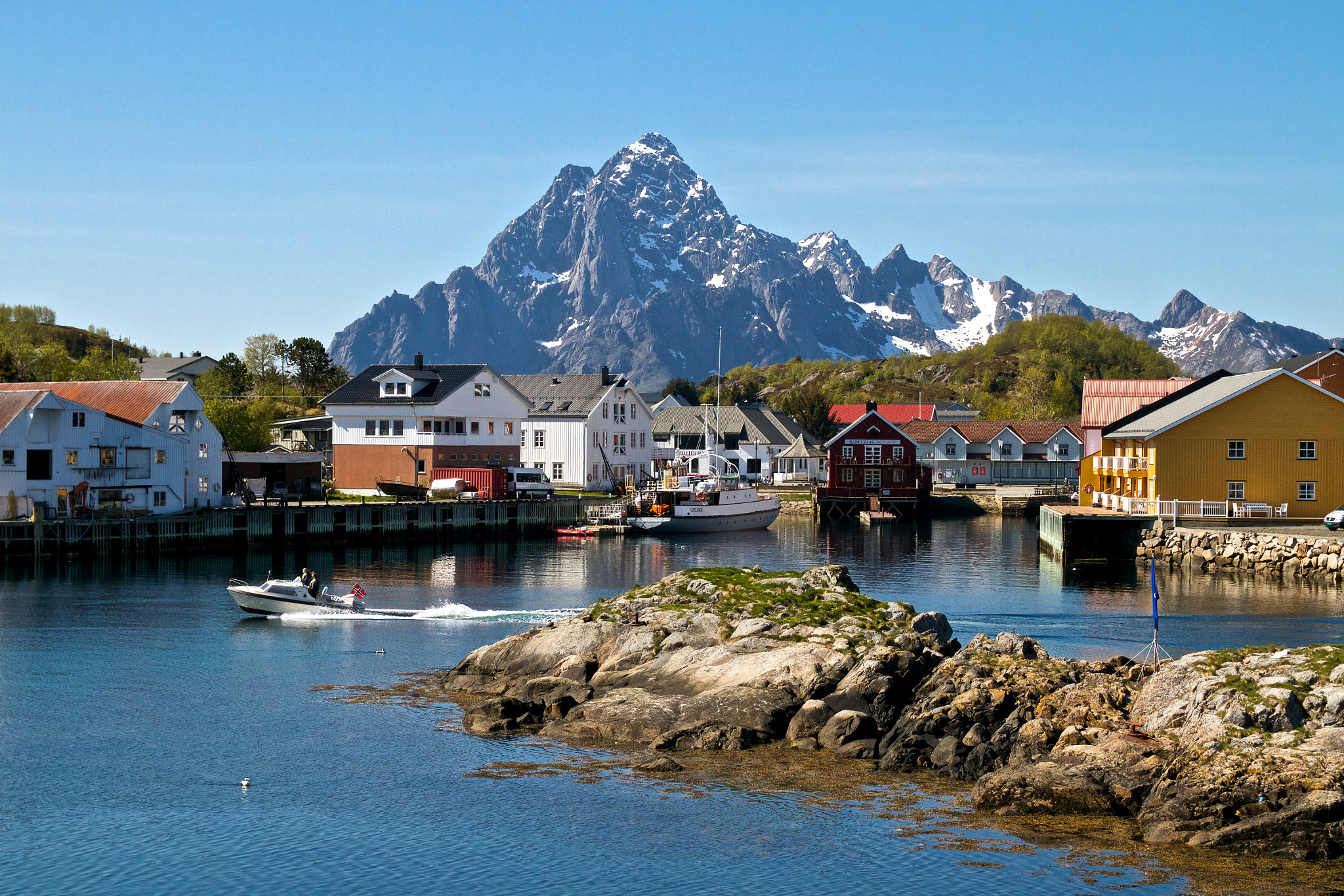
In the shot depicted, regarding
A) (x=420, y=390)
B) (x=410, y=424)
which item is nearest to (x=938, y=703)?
(x=410, y=424)

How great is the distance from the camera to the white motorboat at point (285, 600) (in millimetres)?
45156

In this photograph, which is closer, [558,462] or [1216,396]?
[1216,396]

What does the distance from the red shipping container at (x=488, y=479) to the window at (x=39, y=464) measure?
92.2 ft

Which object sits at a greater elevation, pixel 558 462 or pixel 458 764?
pixel 558 462

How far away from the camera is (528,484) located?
281ft

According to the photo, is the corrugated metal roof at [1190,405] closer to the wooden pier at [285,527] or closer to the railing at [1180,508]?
the railing at [1180,508]

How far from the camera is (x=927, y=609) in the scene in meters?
47.2

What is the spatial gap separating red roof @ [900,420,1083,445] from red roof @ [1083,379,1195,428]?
2550cm

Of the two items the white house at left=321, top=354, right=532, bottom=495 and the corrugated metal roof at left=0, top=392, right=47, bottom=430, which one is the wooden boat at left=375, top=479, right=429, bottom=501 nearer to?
the white house at left=321, top=354, right=532, bottom=495

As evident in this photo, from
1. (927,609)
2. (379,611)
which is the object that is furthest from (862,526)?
(379,611)

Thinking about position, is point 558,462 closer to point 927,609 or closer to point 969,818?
point 927,609

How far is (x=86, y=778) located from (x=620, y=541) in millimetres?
52667

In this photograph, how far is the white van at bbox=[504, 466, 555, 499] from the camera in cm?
8494

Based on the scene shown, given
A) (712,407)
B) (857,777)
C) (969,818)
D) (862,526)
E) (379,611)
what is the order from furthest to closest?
(712,407) → (862,526) → (379,611) → (857,777) → (969,818)
